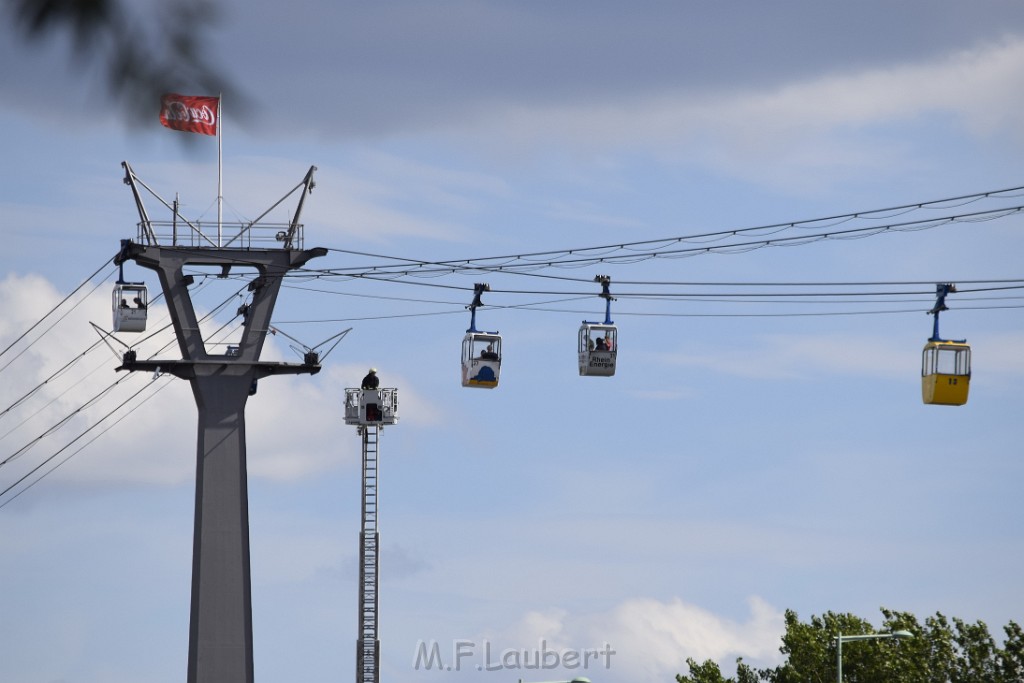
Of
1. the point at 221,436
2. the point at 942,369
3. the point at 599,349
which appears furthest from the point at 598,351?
the point at 221,436

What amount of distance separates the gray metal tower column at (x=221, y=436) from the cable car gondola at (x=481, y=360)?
1001 inches

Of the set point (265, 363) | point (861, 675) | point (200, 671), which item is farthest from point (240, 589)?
point (861, 675)

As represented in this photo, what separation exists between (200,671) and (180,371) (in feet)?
42.3

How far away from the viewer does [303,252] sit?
71688 millimetres

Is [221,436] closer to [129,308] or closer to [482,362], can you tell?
[129,308]

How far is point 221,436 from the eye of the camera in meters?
70.9

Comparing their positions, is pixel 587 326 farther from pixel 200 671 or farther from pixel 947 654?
pixel 947 654

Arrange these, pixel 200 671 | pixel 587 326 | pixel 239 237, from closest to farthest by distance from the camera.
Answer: pixel 587 326, pixel 200 671, pixel 239 237

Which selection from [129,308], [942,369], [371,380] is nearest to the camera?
[942,369]

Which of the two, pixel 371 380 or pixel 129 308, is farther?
pixel 371 380

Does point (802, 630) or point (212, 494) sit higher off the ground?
point (212, 494)

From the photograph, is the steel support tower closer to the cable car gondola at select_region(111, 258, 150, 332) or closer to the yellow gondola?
the cable car gondola at select_region(111, 258, 150, 332)

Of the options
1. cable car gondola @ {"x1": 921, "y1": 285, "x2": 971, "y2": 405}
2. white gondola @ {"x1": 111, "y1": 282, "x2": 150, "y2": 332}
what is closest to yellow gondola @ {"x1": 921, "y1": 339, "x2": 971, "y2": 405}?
cable car gondola @ {"x1": 921, "y1": 285, "x2": 971, "y2": 405}

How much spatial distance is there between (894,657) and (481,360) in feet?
158
